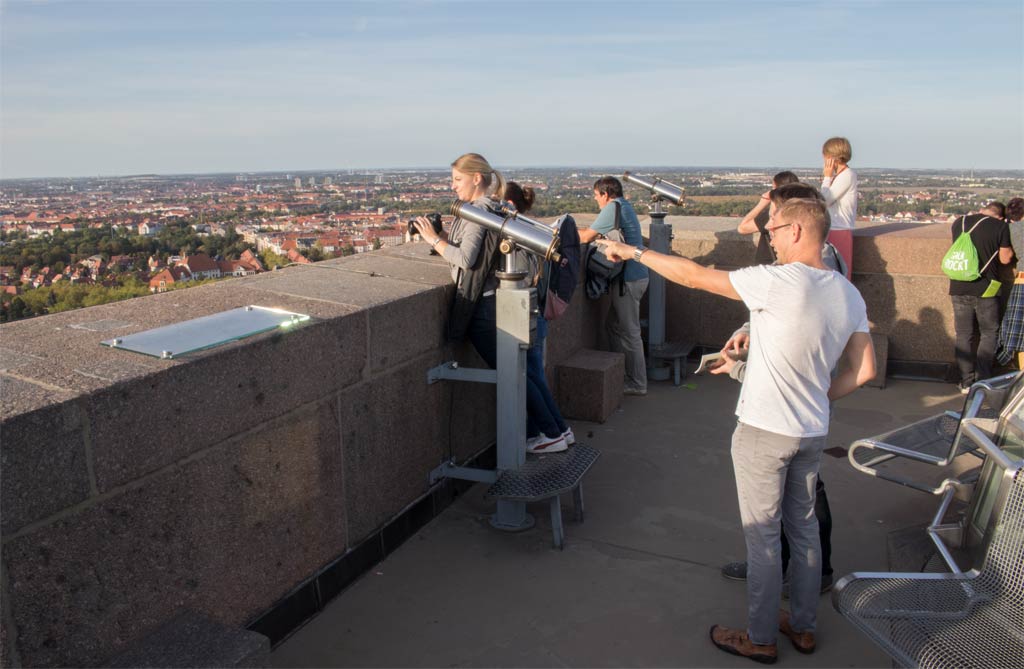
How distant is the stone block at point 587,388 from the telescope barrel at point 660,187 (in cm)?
177

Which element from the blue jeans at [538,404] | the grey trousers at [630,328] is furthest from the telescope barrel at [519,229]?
the grey trousers at [630,328]

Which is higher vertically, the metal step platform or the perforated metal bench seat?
the perforated metal bench seat

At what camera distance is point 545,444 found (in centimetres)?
467

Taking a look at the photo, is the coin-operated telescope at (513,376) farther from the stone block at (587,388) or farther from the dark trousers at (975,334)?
the dark trousers at (975,334)

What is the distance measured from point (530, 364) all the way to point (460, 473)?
0.79m

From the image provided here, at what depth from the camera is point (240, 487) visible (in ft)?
10.2

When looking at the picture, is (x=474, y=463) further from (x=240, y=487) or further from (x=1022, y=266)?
(x=1022, y=266)

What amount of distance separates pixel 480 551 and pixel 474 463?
36.5 inches

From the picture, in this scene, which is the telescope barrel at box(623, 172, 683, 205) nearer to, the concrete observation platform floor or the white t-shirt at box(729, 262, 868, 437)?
the concrete observation platform floor

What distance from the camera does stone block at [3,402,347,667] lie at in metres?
2.33

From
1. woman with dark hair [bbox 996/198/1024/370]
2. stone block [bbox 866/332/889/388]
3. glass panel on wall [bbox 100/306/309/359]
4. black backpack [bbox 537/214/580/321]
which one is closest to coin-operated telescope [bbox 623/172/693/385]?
stone block [bbox 866/332/889/388]

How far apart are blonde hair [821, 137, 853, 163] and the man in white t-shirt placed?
13.7 ft

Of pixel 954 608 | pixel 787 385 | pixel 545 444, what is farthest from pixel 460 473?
pixel 954 608

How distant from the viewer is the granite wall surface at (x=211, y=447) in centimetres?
232
